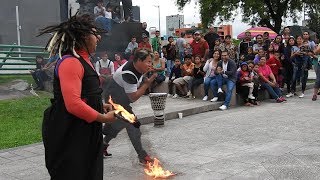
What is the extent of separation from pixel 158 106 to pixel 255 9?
21575 mm

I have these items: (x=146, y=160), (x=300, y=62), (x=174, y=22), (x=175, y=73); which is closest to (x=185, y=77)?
(x=175, y=73)

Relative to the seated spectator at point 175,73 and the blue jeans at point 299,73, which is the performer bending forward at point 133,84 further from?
the blue jeans at point 299,73

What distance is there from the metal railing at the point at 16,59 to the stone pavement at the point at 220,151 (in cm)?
721

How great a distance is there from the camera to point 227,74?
11172mm

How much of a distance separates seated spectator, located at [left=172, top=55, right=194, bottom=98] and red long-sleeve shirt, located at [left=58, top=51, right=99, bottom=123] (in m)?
9.35

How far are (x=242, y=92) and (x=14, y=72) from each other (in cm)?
781

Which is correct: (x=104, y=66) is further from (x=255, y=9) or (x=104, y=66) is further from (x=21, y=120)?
(x=255, y=9)

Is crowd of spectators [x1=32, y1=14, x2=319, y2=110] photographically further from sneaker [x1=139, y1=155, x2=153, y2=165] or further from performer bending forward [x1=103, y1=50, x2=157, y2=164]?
sneaker [x1=139, y1=155, x2=153, y2=165]

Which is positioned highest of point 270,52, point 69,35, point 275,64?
point 69,35

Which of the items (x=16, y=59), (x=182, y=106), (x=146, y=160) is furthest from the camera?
(x=16, y=59)

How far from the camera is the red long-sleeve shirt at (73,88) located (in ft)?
9.91

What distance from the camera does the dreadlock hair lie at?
3248 mm

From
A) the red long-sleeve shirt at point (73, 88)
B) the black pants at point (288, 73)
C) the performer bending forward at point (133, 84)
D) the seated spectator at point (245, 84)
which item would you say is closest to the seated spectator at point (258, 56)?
the seated spectator at point (245, 84)

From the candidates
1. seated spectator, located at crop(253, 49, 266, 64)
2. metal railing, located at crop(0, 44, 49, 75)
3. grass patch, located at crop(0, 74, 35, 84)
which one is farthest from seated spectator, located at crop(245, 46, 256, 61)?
grass patch, located at crop(0, 74, 35, 84)
